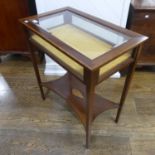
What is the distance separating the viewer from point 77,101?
4.31 feet

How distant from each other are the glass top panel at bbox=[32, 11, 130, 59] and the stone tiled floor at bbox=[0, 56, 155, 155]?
25.0 inches

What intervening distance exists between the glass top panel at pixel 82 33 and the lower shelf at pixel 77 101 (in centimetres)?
41

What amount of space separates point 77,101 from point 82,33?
0.50 meters

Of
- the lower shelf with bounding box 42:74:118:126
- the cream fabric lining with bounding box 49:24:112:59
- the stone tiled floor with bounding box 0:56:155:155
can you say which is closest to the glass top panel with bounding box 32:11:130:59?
the cream fabric lining with bounding box 49:24:112:59

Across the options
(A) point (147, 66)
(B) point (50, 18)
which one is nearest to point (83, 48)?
(B) point (50, 18)

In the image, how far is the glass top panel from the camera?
0.90 meters

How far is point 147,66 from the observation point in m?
1.80

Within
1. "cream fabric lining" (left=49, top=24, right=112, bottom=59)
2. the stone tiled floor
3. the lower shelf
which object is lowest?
the stone tiled floor

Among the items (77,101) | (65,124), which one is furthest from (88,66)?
(65,124)

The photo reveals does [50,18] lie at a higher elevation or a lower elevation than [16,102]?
higher

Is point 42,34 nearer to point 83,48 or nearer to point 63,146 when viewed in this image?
point 83,48

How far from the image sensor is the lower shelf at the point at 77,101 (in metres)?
1.21

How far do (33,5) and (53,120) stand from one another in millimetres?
967

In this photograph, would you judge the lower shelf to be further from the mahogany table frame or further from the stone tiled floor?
the stone tiled floor
